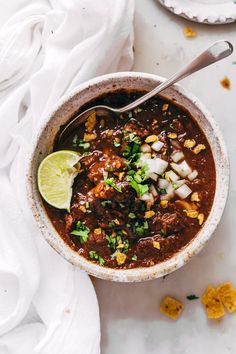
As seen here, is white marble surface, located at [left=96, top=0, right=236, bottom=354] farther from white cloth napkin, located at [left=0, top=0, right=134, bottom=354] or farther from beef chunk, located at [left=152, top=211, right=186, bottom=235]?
beef chunk, located at [left=152, top=211, right=186, bottom=235]

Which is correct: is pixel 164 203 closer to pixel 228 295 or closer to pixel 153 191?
pixel 153 191

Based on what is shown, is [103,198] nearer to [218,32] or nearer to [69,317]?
[69,317]

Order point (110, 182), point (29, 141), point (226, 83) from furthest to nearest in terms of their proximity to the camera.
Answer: point (226, 83)
point (29, 141)
point (110, 182)

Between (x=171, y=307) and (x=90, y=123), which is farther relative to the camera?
(x=171, y=307)

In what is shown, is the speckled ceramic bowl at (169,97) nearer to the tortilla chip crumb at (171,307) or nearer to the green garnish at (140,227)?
the green garnish at (140,227)

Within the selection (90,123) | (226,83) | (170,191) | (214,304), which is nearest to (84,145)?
(90,123)

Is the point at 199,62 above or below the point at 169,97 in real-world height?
above

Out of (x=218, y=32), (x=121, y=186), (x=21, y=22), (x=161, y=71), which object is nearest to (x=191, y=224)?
(x=121, y=186)
